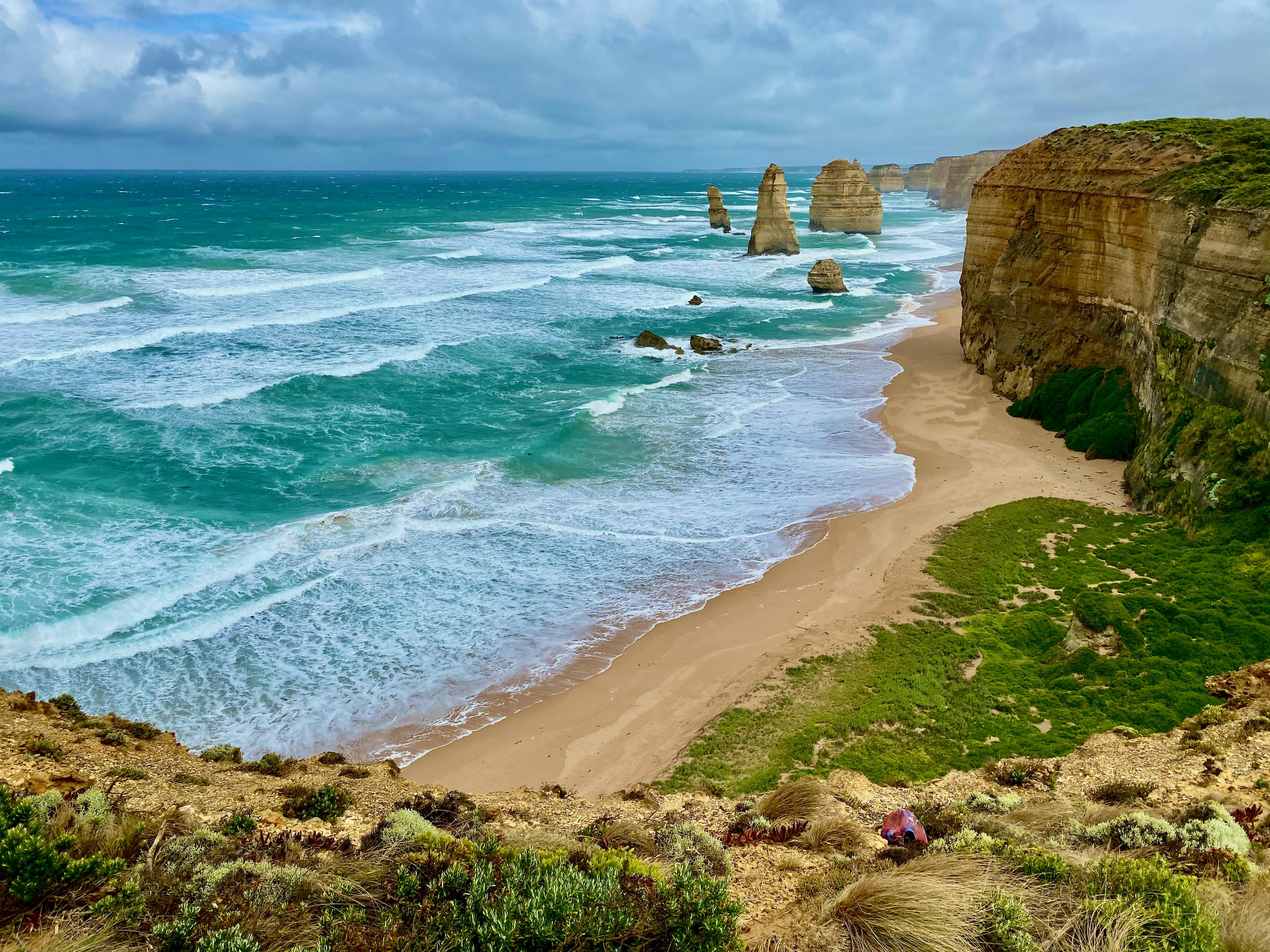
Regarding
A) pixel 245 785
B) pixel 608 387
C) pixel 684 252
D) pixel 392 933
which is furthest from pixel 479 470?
pixel 684 252

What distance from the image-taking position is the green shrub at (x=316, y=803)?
8617 millimetres

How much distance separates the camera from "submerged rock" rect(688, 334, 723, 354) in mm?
38875

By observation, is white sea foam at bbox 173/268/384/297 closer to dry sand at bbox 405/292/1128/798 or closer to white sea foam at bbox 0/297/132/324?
white sea foam at bbox 0/297/132/324

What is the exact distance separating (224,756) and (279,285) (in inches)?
1821

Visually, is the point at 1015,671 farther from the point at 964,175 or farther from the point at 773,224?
the point at 964,175

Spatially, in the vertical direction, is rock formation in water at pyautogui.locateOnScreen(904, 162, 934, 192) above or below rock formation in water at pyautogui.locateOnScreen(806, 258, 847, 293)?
above

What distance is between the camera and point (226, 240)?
71188 mm

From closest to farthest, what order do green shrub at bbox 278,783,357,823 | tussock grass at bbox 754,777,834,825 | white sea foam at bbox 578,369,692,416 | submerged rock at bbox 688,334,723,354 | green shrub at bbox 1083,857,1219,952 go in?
green shrub at bbox 1083,857,1219,952 → green shrub at bbox 278,783,357,823 → tussock grass at bbox 754,777,834,825 → white sea foam at bbox 578,369,692,416 → submerged rock at bbox 688,334,723,354

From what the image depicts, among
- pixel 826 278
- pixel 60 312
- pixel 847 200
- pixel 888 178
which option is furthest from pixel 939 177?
pixel 60 312

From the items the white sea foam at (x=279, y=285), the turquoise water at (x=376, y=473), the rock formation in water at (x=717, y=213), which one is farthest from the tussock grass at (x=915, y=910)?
the rock formation in water at (x=717, y=213)

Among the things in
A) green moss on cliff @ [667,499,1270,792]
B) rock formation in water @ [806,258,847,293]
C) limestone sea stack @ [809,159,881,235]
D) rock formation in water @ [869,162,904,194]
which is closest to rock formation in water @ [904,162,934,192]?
rock formation in water @ [869,162,904,194]

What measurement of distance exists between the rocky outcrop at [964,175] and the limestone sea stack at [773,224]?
64056mm

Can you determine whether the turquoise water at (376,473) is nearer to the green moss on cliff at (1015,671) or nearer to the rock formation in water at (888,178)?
the green moss on cliff at (1015,671)

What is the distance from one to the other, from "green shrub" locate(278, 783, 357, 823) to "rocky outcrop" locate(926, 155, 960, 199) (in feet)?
500
